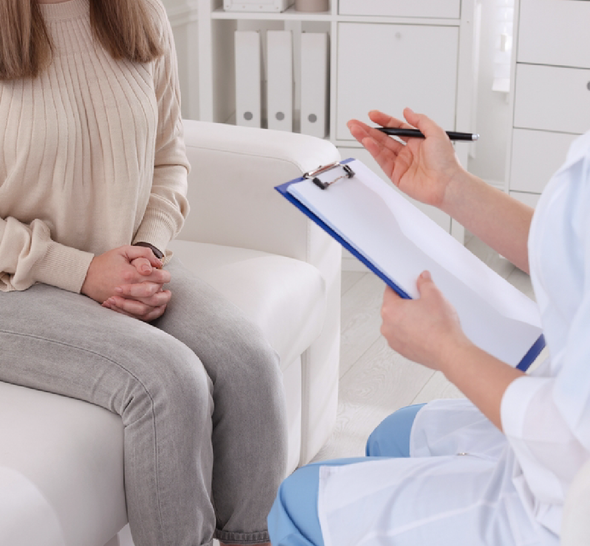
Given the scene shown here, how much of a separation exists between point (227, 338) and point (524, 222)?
44 cm

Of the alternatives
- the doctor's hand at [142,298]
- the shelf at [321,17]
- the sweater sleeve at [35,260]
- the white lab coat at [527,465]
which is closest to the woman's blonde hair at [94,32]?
the sweater sleeve at [35,260]

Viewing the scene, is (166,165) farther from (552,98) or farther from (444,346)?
(552,98)

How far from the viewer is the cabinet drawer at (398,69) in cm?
248

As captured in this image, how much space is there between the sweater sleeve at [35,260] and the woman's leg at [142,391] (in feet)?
0.26

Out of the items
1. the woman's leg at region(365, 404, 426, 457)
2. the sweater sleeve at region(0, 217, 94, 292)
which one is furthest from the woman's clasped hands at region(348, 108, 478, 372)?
the sweater sleeve at region(0, 217, 94, 292)

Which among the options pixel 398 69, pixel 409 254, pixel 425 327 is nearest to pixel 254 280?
pixel 409 254

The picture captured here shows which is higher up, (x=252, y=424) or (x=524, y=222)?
(x=524, y=222)

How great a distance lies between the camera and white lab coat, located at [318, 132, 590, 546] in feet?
2.10

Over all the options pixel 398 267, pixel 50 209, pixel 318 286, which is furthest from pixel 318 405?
pixel 398 267

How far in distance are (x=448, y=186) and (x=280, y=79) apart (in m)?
1.70

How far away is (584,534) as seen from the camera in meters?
0.62

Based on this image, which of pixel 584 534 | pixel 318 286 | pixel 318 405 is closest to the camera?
pixel 584 534

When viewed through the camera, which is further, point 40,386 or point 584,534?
point 40,386

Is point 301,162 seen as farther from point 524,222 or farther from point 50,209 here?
point 524,222
